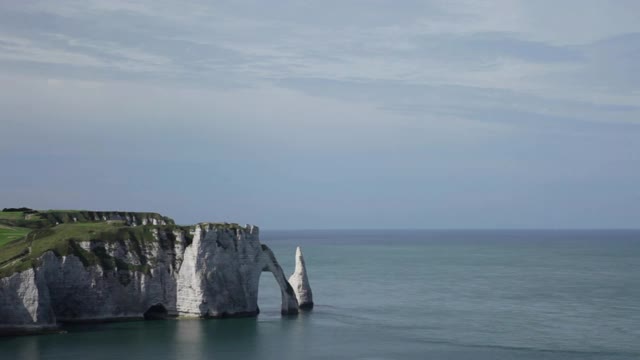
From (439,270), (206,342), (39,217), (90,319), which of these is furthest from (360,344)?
(439,270)

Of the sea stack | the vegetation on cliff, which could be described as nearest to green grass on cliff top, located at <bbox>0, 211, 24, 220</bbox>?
the vegetation on cliff

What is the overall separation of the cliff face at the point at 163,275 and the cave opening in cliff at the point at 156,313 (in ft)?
0.32

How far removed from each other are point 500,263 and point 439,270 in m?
32.9

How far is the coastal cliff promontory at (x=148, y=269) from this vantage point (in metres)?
79.0

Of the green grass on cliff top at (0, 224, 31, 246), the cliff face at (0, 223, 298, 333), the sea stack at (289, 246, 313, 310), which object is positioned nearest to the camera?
the cliff face at (0, 223, 298, 333)

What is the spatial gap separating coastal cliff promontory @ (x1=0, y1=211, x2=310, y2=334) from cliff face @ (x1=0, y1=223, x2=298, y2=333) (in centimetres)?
9

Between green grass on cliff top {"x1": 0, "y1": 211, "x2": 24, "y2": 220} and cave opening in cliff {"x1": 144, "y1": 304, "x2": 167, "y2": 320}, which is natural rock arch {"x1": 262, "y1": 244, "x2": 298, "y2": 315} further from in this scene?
green grass on cliff top {"x1": 0, "y1": 211, "x2": 24, "y2": 220}

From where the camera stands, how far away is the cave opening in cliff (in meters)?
82.2

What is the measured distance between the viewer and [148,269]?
82.5 metres

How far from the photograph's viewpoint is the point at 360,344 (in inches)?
2724

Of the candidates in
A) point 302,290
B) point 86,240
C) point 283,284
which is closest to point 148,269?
point 86,240

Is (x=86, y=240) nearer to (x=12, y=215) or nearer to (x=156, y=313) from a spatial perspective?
(x=156, y=313)

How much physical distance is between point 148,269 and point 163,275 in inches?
62.8

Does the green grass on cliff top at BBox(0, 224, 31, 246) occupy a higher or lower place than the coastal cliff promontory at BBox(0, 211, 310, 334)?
higher
